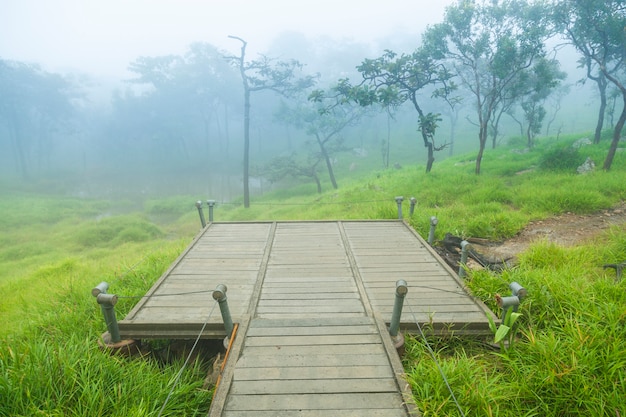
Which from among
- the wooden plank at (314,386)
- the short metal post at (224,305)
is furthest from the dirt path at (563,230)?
the short metal post at (224,305)

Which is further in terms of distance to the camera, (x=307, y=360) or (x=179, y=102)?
(x=179, y=102)

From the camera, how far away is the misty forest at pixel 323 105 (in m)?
14.9

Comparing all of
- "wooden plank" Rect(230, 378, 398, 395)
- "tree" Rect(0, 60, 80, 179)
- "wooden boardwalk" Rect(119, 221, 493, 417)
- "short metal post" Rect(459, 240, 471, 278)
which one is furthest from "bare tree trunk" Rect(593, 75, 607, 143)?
"tree" Rect(0, 60, 80, 179)

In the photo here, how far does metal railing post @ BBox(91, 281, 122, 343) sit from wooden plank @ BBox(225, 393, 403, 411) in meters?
1.92

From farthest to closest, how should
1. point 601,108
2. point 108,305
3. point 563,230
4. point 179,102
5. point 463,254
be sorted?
point 179,102, point 601,108, point 563,230, point 463,254, point 108,305

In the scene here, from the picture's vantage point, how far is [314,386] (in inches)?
121

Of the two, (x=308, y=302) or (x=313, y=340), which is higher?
(x=313, y=340)

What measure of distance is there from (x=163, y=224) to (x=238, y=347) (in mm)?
19279

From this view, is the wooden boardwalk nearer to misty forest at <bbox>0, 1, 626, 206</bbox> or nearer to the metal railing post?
the metal railing post

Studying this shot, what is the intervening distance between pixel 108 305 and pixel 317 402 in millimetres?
2677

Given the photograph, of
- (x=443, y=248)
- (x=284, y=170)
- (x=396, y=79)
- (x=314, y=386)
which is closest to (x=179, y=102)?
(x=284, y=170)

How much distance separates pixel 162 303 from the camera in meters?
4.77

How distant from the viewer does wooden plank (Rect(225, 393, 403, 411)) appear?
2848 millimetres

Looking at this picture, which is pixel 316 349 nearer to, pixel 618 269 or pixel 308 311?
pixel 308 311
